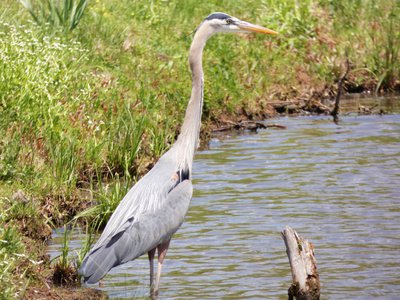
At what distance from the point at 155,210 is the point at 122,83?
4895mm

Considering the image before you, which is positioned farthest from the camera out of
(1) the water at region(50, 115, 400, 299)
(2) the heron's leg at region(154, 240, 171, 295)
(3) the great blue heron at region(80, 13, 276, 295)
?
(1) the water at region(50, 115, 400, 299)

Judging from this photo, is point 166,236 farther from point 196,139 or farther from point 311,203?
point 311,203

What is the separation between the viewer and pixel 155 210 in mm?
7957

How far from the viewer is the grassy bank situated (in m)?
9.27

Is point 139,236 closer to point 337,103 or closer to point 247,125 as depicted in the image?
point 247,125

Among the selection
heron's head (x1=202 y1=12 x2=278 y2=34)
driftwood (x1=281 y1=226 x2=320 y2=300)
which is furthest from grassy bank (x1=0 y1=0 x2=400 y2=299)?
driftwood (x1=281 y1=226 x2=320 y2=300)

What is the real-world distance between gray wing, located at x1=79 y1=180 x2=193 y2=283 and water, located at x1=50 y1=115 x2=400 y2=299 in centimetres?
35

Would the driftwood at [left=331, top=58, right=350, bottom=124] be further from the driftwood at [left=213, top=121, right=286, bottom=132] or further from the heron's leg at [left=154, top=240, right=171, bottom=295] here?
the heron's leg at [left=154, top=240, right=171, bottom=295]

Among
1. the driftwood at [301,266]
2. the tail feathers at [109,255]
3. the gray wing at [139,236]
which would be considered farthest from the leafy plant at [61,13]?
the driftwood at [301,266]

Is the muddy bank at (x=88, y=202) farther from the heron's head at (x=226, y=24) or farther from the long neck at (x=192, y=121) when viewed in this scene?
the heron's head at (x=226, y=24)

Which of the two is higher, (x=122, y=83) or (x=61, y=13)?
(x=61, y=13)

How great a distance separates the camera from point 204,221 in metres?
9.88

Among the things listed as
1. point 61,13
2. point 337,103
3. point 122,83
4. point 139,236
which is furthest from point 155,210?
point 337,103

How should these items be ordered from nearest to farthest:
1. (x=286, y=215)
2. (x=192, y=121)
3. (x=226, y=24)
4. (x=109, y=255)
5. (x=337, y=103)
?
(x=109, y=255) < (x=192, y=121) < (x=226, y=24) < (x=286, y=215) < (x=337, y=103)
